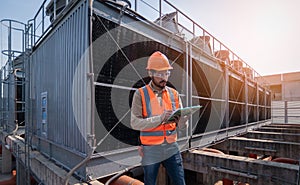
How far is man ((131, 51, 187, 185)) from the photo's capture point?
253 centimetres

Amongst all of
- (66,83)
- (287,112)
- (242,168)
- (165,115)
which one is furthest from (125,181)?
(287,112)

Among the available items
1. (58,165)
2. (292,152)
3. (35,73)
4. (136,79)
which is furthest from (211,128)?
(35,73)

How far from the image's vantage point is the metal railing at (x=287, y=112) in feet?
66.9

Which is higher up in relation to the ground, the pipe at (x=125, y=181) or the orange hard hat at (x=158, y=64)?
the orange hard hat at (x=158, y=64)

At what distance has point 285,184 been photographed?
15.2ft

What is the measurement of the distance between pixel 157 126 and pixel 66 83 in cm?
317

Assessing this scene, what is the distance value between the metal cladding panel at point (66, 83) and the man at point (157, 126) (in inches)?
63.8

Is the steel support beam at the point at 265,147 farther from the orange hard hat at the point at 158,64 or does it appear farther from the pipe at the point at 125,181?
the orange hard hat at the point at 158,64

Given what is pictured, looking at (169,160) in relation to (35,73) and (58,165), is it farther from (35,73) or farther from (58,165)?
(35,73)

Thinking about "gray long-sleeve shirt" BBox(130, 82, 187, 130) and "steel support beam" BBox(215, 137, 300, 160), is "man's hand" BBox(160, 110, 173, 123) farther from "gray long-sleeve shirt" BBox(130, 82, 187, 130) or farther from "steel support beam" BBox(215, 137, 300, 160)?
"steel support beam" BBox(215, 137, 300, 160)

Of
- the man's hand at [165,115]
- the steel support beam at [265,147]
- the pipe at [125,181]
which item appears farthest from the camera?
the steel support beam at [265,147]

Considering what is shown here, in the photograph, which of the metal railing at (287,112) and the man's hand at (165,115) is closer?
the man's hand at (165,115)

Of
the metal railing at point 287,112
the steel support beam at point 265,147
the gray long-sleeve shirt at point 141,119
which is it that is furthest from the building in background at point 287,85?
the gray long-sleeve shirt at point 141,119

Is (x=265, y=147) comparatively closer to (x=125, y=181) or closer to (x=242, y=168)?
(x=242, y=168)
